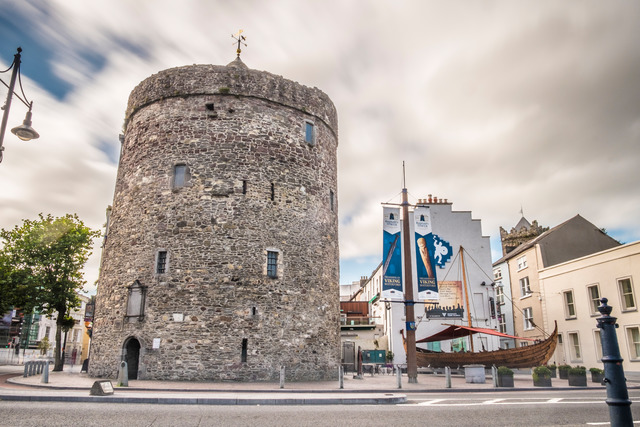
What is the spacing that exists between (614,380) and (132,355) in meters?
19.8

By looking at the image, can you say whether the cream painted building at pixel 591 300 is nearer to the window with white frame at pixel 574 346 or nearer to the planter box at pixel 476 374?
the window with white frame at pixel 574 346

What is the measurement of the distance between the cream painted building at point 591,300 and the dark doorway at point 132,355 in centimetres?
2248

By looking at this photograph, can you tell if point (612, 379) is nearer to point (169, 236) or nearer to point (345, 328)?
point (169, 236)

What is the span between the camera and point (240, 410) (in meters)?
10.0

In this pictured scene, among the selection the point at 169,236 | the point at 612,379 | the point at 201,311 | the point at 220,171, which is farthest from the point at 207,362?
the point at 612,379

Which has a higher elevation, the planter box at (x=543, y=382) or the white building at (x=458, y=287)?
the white building at (x=458, y=287)

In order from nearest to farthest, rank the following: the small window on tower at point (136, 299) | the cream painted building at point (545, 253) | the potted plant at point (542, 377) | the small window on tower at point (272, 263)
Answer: the potted plant at point (542, 377), the small window on tower at point (136, 299), the small window on tower at point (272, 263), the cream painted building at point (545, 253)

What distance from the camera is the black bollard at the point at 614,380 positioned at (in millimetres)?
3895

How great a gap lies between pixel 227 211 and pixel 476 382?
12.5 m

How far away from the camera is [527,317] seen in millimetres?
33969

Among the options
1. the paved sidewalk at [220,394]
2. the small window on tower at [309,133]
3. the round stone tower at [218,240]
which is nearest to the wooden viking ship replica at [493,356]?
the paved sidewalk at [220,394]

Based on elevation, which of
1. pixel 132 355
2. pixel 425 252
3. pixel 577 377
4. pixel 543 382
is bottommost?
pixel 543 382

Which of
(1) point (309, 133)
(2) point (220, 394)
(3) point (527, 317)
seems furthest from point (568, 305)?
(2) point (220, 394)

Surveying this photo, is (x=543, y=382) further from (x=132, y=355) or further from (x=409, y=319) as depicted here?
(x=132, y=355)
